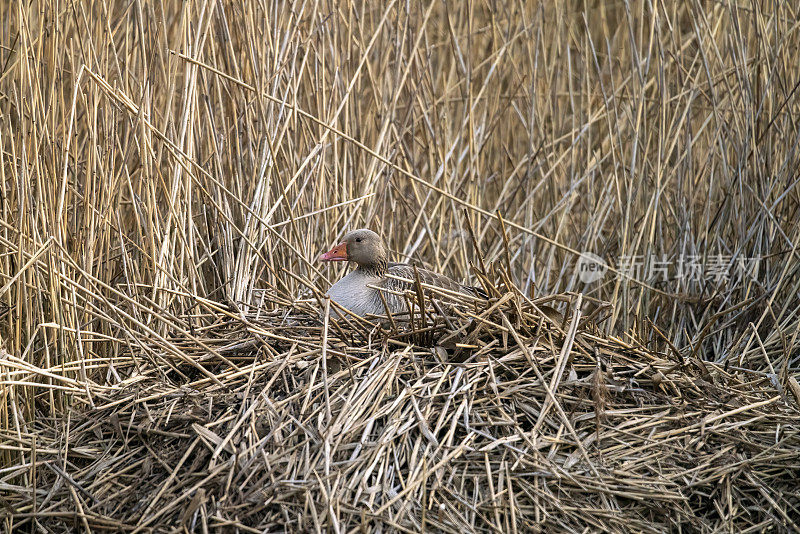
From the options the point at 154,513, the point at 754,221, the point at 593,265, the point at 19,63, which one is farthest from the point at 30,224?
the point at 754,221

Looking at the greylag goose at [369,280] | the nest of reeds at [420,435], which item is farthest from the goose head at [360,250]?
the nest of reeds at [420,435]

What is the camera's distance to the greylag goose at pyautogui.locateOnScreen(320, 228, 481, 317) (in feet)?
10.7

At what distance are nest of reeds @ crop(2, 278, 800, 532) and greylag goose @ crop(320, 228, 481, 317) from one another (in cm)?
30

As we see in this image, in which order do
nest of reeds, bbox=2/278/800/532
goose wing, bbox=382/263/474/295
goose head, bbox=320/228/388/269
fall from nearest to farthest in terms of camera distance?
nest of reeds, bbox=2/278/800/532, goose wing, bbox=382/263/474/295, goose head, bbox=320/228/388/269

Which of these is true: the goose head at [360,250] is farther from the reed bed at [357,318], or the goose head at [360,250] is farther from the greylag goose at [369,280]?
the reed bed at [357,318]

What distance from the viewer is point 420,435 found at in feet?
8.12

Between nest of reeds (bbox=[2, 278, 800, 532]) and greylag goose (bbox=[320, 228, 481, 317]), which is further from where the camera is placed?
greylag goose (bbox=[320, 228, 481, 317])

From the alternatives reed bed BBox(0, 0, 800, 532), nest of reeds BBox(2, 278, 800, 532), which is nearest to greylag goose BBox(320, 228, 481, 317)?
reed bed BBox(0, 0, 800, 532)

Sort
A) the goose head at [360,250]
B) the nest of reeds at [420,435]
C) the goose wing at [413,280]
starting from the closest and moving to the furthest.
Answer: the nest of reeds at [420,435]
the goose wing at [413,280]
the goose head at [360,250]

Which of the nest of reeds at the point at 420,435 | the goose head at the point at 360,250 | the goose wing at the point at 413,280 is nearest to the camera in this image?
the nest of reeds at the point at 420,435

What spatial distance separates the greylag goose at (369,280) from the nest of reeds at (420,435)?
Result: 0.30 metres

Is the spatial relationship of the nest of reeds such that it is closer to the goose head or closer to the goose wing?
the goose wing

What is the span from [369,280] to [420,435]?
1.02 m

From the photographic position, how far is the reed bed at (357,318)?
2.39 meters
